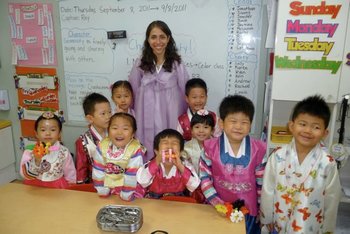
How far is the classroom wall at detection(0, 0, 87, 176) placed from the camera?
317cm

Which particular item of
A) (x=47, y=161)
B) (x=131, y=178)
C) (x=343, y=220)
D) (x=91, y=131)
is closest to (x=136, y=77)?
(x=91, y=131)

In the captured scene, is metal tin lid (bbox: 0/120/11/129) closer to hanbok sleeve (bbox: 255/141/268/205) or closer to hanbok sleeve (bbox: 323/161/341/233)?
hanbok sleeve (bbox: 255/141/268/205)

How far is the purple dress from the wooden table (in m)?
1.09

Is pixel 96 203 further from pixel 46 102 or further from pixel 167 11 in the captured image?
pixel 46 102

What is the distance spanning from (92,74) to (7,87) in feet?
3.60

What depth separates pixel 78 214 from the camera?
1.40m

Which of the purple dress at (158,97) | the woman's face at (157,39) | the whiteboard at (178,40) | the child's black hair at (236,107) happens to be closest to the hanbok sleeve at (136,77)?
the purple dress at (158,97)

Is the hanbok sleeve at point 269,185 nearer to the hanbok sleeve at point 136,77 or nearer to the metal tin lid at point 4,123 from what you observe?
the hanbok sleeve at point 136,77

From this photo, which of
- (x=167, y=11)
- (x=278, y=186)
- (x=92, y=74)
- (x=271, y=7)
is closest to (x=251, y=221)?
(x=278, y=186)

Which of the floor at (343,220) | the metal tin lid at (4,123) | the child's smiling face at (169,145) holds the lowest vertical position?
the floor at (343,220)

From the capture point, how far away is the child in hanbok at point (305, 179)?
148 cm

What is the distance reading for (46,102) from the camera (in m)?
3.34

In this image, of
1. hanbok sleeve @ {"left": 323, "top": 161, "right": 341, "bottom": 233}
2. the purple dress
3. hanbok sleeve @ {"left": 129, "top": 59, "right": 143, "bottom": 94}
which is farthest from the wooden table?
hanbok sleeve @ {"left": 129, "top": 59, "right": 143, "bottom": 94}

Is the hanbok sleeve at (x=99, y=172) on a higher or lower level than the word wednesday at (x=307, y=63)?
lower
